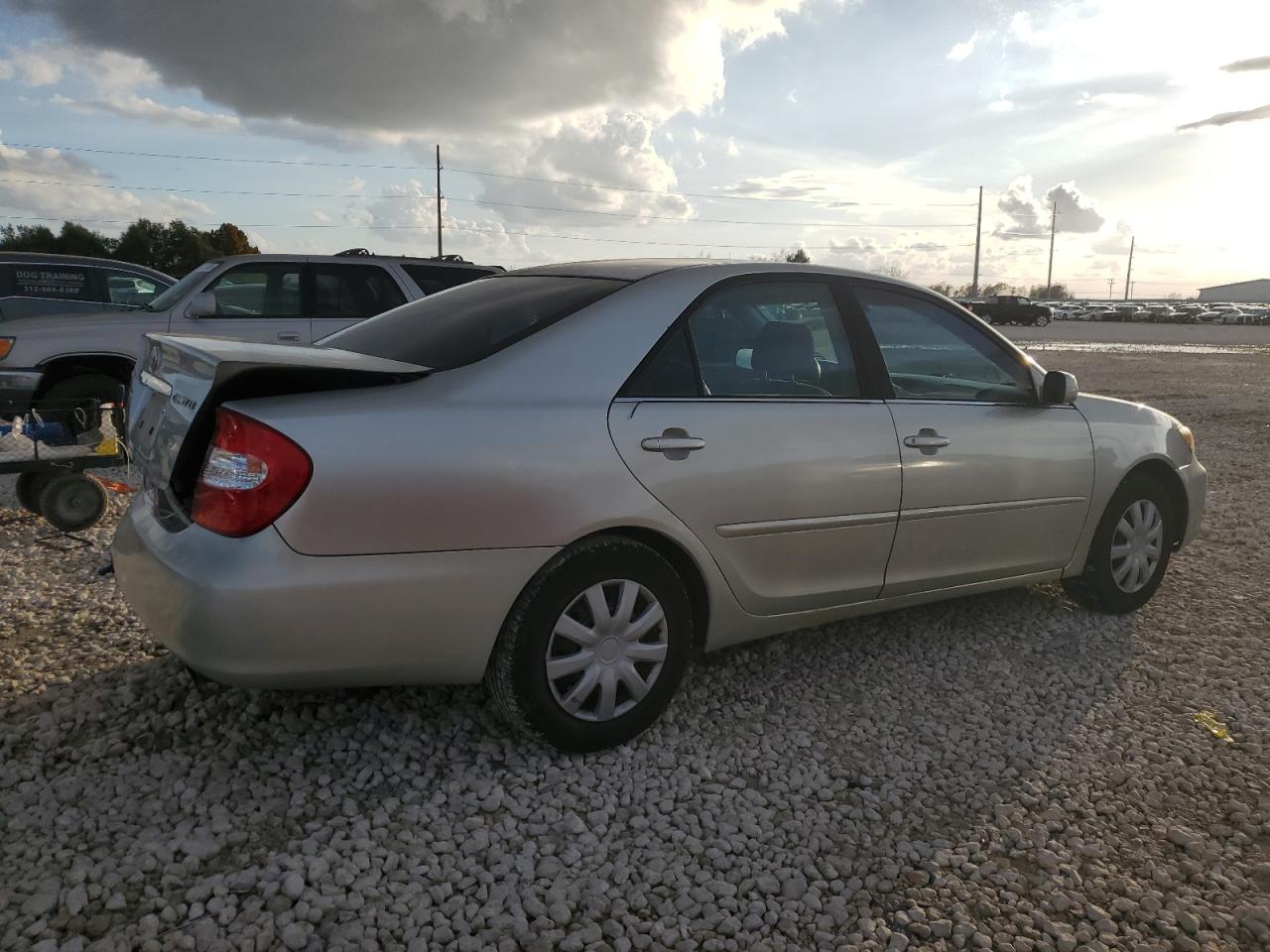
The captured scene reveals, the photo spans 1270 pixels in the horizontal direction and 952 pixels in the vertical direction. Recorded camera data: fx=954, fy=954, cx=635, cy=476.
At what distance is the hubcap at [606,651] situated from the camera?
116 inches

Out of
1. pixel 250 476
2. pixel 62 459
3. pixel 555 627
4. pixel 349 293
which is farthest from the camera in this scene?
pixel 349 293

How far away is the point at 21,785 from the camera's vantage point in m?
2.82

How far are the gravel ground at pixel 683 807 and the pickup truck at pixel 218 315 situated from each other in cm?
377

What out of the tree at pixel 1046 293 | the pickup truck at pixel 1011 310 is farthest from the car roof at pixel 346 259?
the tree at pixel 1046 293

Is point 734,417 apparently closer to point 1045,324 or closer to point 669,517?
point 669,517

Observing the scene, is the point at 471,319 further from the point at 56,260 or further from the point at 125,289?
the point at 56,260

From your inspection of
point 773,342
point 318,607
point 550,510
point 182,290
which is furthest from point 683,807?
point 182,290

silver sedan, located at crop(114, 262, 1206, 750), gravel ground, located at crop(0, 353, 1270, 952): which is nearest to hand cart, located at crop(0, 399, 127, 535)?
gravel ground, located at crop(0, 353, 1270, 952)

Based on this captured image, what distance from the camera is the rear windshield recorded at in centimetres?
309

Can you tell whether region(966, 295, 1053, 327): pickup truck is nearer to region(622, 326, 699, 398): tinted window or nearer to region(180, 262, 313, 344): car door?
region(180, 262, 313, 344): car door

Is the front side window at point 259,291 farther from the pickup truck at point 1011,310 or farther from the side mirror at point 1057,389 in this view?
the pickup truck at point 1011,310

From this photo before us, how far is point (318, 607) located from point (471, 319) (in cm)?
124

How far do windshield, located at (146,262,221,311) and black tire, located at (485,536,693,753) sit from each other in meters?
6.26

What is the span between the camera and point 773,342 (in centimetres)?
361
